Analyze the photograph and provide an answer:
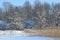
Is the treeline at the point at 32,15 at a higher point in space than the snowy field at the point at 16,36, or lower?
higher

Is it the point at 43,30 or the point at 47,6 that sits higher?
the point at 47,6

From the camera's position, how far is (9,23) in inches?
151

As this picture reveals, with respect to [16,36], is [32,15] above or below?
above

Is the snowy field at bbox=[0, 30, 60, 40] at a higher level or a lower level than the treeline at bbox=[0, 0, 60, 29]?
lower

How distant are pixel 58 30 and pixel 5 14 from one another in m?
0.70

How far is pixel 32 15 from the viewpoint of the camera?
3.85 meters

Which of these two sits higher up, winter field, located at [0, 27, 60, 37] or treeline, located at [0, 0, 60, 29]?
treeline, located at [0, 0, 60, 29]

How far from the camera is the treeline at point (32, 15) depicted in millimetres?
3830

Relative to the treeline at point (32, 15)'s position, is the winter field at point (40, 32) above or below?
below

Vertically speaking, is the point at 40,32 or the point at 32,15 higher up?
the point at 32,15

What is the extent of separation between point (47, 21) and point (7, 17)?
0.51 m

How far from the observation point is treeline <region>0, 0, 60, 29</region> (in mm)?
3830

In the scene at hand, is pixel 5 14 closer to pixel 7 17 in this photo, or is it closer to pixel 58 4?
pixel 7 17

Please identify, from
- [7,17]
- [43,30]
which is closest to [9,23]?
[7,17]
